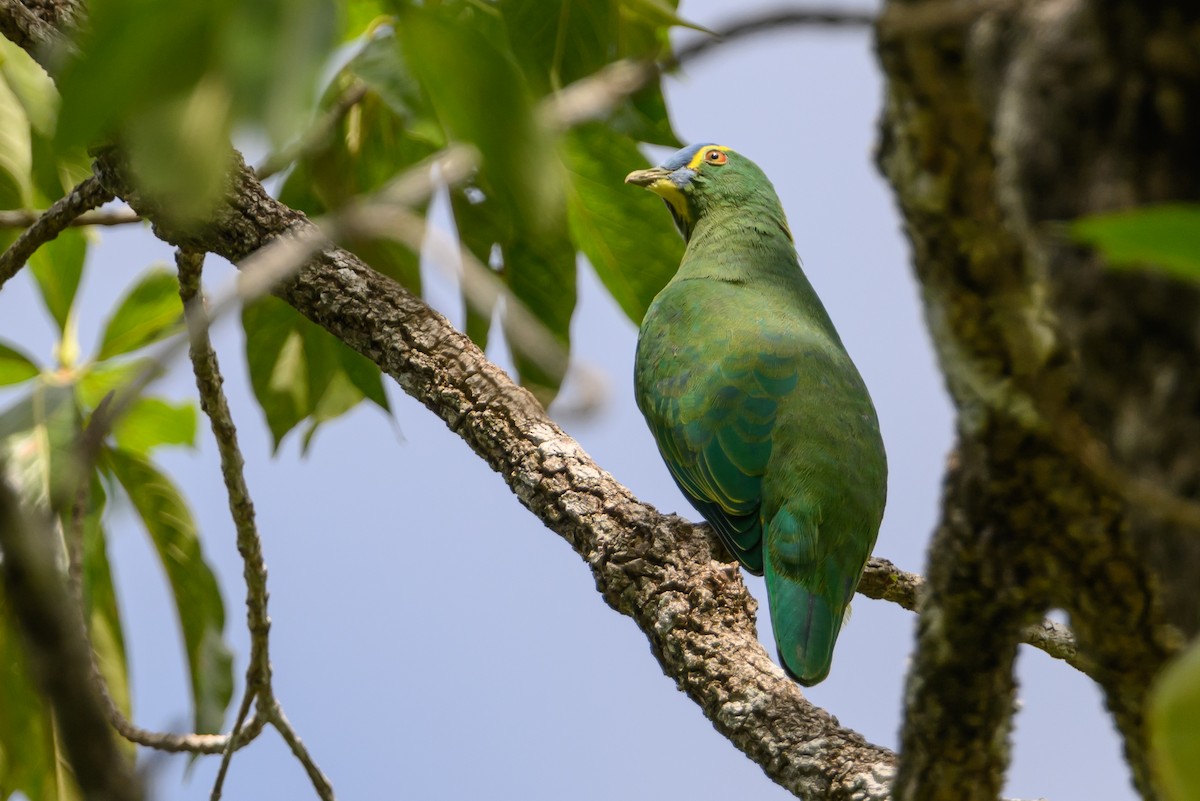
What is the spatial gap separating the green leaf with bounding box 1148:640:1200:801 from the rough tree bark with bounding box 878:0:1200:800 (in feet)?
0.82

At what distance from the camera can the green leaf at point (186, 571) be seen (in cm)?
359

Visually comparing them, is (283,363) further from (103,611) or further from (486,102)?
(486,102)

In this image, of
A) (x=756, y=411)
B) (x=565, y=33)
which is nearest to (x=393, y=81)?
(x=565, y=33)

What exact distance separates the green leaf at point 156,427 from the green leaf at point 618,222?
1.73 m

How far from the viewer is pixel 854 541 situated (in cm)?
316

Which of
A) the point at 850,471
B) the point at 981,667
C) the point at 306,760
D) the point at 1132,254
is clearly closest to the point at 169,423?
the point at 306,760

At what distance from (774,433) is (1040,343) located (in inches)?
89.8

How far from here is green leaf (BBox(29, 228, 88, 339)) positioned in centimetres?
371

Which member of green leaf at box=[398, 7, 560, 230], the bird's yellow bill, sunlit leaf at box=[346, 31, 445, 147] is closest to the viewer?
green leaf at box=[398, 7, 560, 230]

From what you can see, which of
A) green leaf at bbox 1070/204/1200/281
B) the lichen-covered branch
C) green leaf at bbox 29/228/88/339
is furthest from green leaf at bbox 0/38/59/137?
green leaf at bbox 1070/204/1200/281

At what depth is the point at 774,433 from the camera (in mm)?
3418

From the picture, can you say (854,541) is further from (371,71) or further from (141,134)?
(141,134)

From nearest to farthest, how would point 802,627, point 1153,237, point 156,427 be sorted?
point 1153,237 → point 802,627 → point 156,427

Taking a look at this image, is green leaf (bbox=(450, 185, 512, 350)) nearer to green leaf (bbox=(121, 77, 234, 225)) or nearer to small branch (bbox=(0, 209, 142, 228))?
small branch (bbox=(0, 209, 142, 228))
